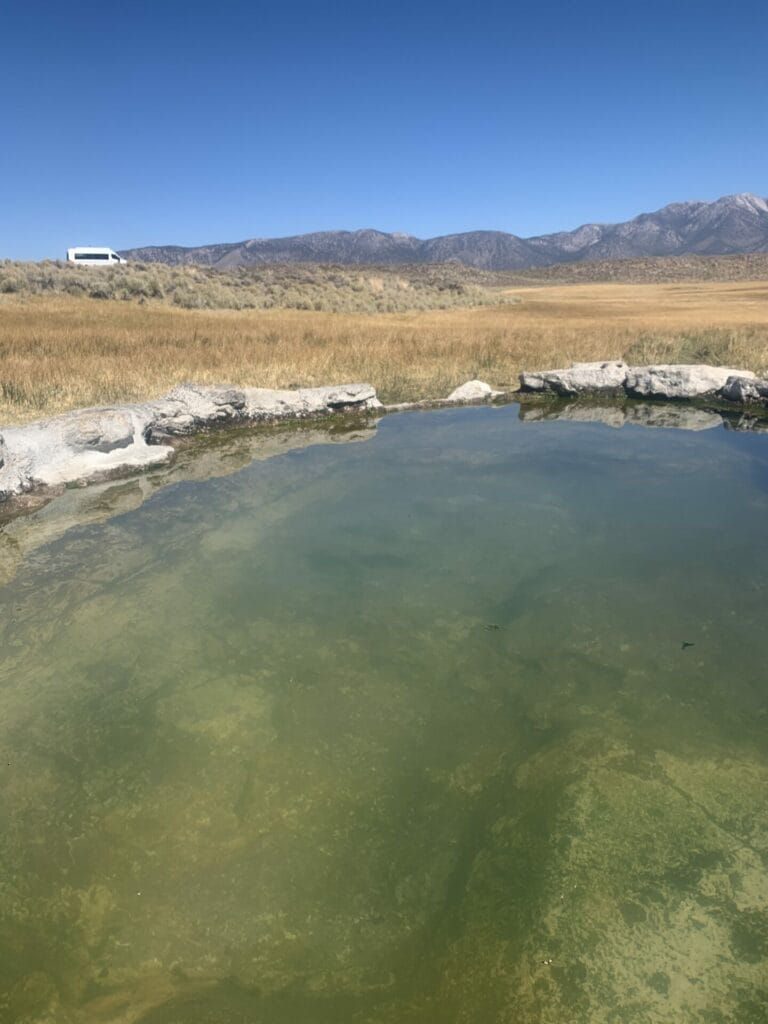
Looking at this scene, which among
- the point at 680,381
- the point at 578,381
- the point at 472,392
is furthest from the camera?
the point at 578,381

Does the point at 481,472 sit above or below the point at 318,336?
below

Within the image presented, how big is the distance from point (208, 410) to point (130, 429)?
1475 mm

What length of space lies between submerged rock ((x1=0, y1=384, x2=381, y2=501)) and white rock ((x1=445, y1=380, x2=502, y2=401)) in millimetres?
2000

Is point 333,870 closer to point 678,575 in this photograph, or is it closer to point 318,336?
point 678,575

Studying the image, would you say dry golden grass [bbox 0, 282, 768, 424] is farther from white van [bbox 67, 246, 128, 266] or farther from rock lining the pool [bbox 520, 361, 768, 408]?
white van [bbox 67, 246, 128, 266]

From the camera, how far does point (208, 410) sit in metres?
9.77

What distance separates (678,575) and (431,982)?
4116 millimetres

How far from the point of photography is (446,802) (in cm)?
326

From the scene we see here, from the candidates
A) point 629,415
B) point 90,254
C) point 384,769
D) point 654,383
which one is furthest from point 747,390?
point 90,254

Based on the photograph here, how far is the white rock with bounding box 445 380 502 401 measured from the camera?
12.2 meters

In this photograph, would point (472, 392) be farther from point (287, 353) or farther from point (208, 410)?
point (208, 410)

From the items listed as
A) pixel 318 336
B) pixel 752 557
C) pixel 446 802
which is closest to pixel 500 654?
pixel 446 802

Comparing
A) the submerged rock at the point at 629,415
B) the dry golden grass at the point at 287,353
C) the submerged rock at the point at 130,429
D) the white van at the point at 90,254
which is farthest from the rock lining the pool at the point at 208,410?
the white van at the point at 90,254

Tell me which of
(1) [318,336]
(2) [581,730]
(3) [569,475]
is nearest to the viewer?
(2) [581,730]
